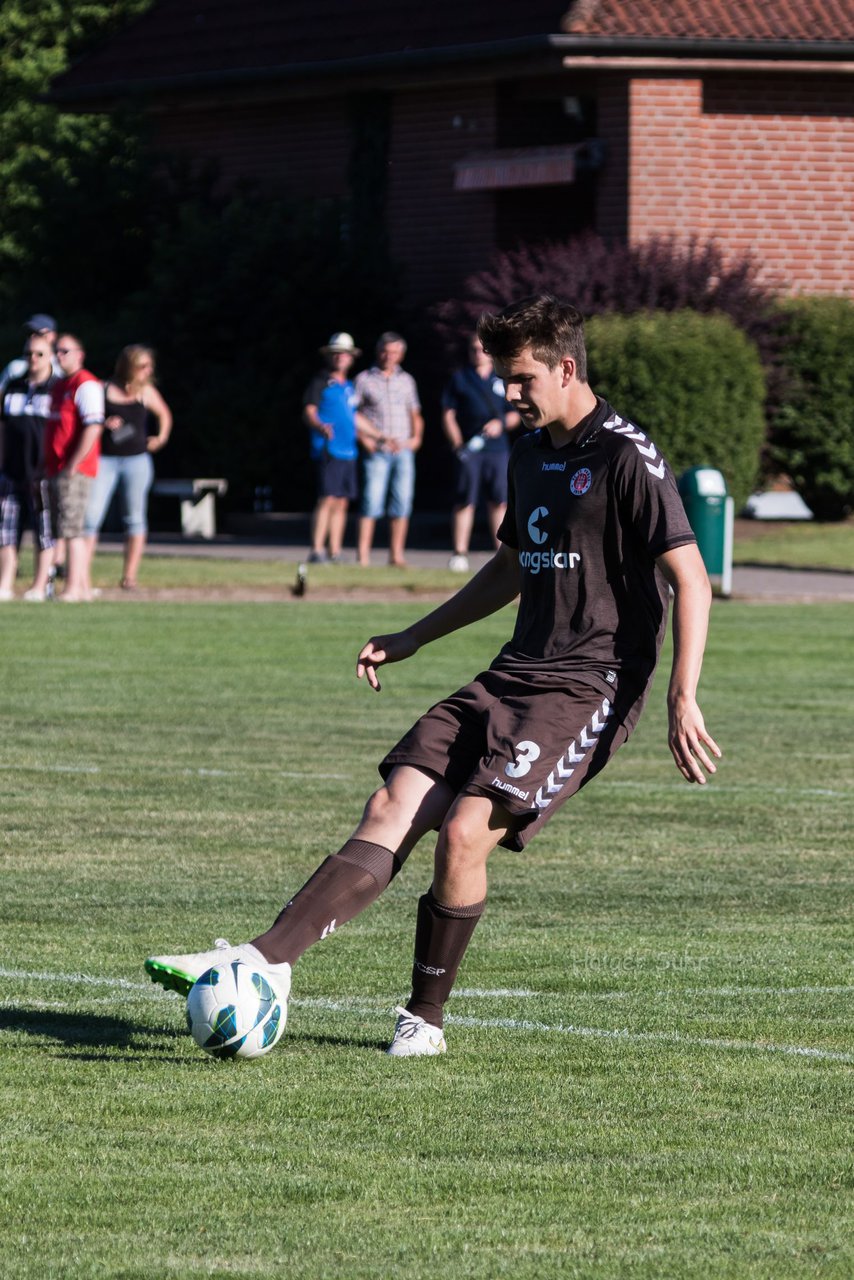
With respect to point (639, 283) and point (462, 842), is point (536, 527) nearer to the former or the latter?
point (462, 842)

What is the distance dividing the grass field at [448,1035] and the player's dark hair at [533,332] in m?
1.78

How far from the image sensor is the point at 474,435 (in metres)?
23.7

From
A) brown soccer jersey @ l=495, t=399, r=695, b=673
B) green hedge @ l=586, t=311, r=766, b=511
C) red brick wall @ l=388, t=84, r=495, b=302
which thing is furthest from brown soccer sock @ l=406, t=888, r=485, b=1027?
red brick wall @ l=388, t=84, r=495, b=302

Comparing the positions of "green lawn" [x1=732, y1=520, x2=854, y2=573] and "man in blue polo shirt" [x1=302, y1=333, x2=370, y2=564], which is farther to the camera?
"green lawn" [x1=732, y1=520, x2=854, y2=573]

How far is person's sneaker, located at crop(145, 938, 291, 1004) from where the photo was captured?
609cm

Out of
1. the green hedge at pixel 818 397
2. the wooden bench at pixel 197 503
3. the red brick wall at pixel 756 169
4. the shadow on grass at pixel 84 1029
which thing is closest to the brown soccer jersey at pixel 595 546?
the shadow on grass at pixel 84 1029

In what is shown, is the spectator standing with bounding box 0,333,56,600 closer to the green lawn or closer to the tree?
the green lawn

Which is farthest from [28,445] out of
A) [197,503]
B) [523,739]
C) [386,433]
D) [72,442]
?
[523,739]

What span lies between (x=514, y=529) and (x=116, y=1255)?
2.70 m

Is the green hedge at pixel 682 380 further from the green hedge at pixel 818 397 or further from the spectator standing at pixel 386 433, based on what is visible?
the spectator standing at pixel 386 433

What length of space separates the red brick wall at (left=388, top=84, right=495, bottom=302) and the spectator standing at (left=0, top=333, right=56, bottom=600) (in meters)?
14.6

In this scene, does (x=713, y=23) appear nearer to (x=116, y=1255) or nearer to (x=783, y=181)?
(x=783, y=181)

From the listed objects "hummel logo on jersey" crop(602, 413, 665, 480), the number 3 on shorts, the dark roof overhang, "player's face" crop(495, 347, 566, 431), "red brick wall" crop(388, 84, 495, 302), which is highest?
the dark roof overhang

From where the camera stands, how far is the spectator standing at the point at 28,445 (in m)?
19.9
